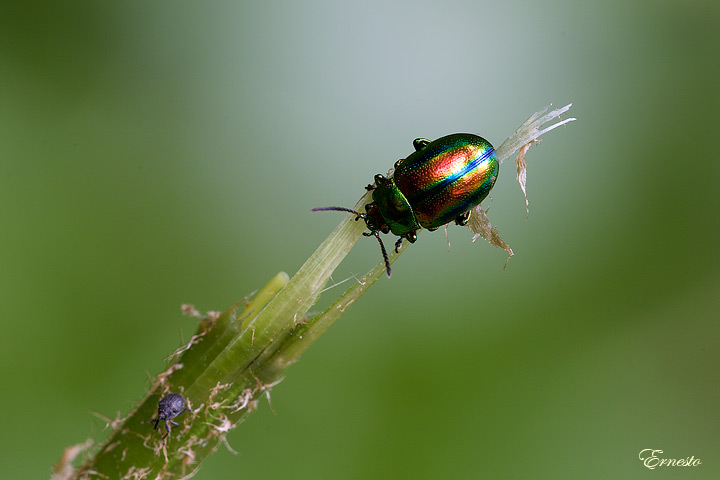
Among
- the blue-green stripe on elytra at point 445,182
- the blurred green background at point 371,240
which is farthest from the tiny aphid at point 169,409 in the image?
the blurred green background at point 371,240

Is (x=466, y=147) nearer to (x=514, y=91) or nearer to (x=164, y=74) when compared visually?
(x=514, y=91)

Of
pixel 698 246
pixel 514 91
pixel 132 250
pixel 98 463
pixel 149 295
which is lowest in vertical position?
pixel 98 463

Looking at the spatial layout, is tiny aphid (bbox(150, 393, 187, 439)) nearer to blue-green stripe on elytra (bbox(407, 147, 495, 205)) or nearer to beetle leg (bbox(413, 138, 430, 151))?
blue-green stripe on elytra (bbox(407, 147, 495, 205))

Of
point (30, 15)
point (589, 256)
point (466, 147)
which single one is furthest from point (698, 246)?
point (30, 15)

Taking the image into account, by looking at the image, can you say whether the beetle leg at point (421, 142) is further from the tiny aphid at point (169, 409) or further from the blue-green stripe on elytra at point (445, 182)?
the tiny aphid at point (169, 409)

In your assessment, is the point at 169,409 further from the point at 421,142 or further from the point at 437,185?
the point at 421,142
